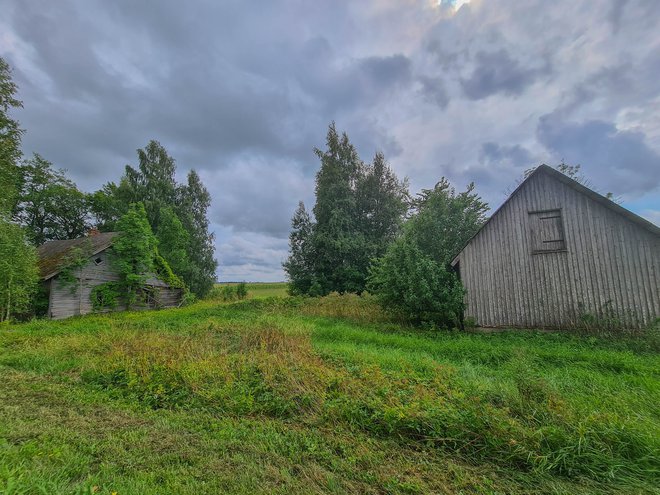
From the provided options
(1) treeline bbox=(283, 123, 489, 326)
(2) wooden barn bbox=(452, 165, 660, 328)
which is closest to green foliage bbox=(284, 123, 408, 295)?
(1) treeline bbox=(283, 123, 489, 326)

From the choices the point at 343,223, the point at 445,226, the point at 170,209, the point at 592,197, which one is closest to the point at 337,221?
the point at 343,223

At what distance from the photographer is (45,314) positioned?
18.2m

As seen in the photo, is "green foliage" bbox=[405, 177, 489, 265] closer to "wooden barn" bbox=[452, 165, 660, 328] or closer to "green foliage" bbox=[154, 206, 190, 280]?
"wooden barn" bbox=[452, 165, 660, 328]

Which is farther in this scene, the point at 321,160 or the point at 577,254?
the point at 321,160

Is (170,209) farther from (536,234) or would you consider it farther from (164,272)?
(536,234)

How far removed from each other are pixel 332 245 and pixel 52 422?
78.5 ft

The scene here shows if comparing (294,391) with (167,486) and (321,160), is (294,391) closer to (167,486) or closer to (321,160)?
(167,486)

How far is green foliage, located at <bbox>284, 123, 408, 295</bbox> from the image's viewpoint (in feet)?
91.9

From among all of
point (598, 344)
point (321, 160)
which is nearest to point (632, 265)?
point (598, 344)

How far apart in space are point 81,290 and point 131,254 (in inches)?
148

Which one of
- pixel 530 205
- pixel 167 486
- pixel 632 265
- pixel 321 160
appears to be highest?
pixel 321 160

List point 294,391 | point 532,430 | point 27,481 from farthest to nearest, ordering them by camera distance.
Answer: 1. point 294,391
2. point 532,430
3. point 27,481

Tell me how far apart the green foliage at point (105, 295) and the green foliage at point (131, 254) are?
455 mm

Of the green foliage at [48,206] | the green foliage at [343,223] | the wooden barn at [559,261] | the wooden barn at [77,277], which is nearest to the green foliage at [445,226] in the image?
the wooden barn at [559,261]
